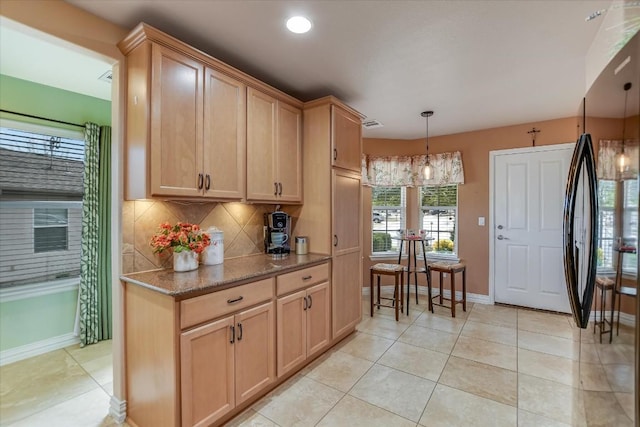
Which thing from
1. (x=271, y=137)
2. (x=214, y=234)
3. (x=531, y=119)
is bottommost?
(x=214, y=234)

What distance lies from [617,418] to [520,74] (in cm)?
262

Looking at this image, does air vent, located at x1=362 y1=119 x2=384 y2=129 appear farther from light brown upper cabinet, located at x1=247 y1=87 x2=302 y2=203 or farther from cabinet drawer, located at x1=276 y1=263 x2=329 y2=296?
cabinet drawer, located at x1=276 y1=263 x2=329 y2=296

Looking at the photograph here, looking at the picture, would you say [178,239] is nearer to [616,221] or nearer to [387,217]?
[616,221]

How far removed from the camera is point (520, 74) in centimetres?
256

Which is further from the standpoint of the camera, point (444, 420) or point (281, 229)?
point (281, 229)

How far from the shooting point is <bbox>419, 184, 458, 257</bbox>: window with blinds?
14.7 ft

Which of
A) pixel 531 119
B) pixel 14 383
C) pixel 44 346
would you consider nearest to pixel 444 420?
pixel 14 383

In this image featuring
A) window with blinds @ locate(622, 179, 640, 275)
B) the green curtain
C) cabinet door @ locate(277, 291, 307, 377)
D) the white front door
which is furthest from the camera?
the white front door

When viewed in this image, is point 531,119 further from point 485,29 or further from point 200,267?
point 200,267

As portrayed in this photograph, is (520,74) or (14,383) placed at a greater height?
(520,74)

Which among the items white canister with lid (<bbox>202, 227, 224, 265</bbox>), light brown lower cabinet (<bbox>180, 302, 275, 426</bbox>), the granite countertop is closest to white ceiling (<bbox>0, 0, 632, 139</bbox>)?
white canister with lid (<bbox>202, 227, 224, 265</bbox>)

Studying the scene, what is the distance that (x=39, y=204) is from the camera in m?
2.75

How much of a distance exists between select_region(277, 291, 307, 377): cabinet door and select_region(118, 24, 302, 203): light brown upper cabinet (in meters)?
0.89

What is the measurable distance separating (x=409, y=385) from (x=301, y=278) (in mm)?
1168
